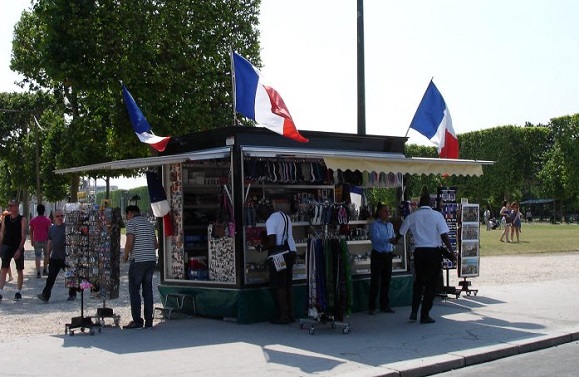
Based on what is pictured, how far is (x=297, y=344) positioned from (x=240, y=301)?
1.90m

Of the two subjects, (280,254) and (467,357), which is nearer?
(467,357)

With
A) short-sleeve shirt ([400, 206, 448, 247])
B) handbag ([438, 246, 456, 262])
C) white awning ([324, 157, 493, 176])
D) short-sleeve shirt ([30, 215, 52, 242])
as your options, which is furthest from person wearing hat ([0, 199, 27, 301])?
handbag ([438, 246, 456, 262])

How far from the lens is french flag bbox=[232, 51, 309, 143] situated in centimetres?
1144

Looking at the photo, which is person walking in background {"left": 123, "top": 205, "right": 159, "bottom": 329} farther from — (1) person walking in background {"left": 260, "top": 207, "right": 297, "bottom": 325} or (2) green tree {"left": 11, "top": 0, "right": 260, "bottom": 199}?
(2) green tree {"left": 11, "top": 0, "right": 260, "bottom": 199}

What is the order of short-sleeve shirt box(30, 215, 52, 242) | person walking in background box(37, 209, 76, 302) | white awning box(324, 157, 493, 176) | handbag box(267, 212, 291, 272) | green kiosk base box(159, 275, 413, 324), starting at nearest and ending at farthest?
white awning box(324, 157, 493, 176) < handbag box(267, 212, 291, 272) < green kiosk base box(159, 275, 413, 324) < person walking in background box(37, 209, 76, 302) < short-sleeve shirt box(30, 215, 52, 242)

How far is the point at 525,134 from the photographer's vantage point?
69938 mm

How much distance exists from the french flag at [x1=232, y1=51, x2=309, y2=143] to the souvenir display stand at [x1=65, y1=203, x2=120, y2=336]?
8.66ft

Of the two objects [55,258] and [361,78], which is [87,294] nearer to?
[55,258]

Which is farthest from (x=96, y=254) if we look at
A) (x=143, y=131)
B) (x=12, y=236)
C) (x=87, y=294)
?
(x=87, y=294)

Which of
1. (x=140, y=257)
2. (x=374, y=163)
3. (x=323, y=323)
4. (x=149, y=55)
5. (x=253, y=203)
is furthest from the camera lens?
(x=149, y=55)

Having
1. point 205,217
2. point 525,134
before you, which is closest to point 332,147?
point 205,217

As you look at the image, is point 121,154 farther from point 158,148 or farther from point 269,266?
point 269,266

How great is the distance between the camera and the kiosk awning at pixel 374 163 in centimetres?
1126

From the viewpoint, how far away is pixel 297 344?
33.3ft
